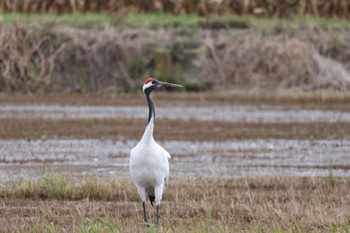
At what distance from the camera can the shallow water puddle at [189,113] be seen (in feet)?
72.0

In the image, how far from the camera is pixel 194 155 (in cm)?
1647

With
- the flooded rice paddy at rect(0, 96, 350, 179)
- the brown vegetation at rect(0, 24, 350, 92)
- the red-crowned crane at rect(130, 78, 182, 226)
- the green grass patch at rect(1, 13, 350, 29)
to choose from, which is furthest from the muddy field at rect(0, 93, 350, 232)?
the green grass patch at rect(1, 13, 350, 29)

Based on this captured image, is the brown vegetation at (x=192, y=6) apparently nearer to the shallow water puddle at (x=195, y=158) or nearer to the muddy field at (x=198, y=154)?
the muddy field at (x=198, y=154)

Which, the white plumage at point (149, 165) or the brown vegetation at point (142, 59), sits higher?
the white plumage at point (149, 165)

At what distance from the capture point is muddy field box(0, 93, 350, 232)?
10.5 meters

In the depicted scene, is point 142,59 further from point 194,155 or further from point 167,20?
point 194,155

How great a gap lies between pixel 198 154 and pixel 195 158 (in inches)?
19.3

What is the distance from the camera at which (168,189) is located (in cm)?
1241

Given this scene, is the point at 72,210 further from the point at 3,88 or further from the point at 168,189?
the point at 3,88

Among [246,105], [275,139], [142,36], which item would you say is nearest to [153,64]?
[142,36]

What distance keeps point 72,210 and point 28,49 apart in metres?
19.1

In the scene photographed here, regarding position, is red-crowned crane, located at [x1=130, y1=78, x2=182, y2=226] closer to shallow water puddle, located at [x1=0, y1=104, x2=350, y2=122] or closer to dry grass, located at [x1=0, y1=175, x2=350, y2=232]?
dry grass, located at [x1=0, y1=175, x2=350, y2=232]

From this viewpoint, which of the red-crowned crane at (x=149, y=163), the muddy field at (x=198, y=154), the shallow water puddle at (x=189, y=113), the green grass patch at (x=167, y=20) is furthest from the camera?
the green grass patch at (x=167, y=20)

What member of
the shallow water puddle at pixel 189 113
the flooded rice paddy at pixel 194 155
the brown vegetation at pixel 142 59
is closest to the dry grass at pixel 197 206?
the flooded rice paddy at pixel 194 155
